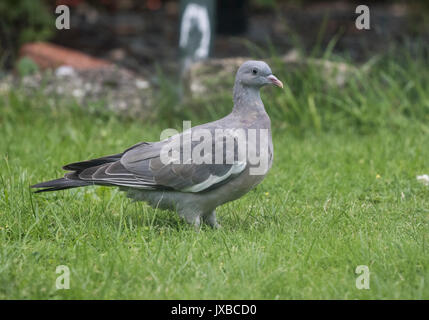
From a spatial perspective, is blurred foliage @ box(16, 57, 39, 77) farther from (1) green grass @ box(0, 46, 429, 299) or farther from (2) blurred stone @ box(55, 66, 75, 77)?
(1) green grass @ box(0, 46, 429, 299)

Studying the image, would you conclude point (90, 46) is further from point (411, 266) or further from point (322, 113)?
point (411, 266)

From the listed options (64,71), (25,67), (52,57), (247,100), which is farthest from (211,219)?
(52,57)

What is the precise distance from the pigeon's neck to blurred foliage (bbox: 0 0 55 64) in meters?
4.89

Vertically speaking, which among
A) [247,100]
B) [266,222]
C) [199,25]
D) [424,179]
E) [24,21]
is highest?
[24,21]

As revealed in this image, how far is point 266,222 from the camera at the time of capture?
3.77 meters

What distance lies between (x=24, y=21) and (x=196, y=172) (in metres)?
5.59

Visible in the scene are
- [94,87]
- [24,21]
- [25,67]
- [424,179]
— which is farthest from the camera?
[24,21]

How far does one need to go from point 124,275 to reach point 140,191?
903mm

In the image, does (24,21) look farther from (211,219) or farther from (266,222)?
(266,222)

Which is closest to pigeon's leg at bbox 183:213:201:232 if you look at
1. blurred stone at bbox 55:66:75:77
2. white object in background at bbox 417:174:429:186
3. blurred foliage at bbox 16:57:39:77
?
white object in background at bbox 417:174:429:186

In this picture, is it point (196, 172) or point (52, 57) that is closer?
point (196, 172)

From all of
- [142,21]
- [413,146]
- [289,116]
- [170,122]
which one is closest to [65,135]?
[170,122]

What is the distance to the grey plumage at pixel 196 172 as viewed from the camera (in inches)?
144

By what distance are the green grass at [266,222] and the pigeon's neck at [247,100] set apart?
0.61 meters
